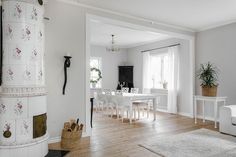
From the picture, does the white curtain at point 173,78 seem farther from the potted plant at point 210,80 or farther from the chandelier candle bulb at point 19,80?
the chandelier candle bulb at point 19,80

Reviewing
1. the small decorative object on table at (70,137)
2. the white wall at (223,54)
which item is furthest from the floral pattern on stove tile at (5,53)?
the white wall at (223,54)

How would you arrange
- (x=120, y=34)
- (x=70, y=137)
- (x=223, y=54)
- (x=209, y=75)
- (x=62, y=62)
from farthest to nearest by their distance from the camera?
(x=120, y=34), (x=223, y=54), (x=209, y=75), (x=62, y=62), (x=70, y=137)

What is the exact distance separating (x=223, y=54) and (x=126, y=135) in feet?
11.2

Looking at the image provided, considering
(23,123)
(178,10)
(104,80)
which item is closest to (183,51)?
(178,10)

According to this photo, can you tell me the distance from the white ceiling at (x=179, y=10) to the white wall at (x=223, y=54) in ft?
1.00

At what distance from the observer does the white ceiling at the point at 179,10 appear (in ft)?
12.3

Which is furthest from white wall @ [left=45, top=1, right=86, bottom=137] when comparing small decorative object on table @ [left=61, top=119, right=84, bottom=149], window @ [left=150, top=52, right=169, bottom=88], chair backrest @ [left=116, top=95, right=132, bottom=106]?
window @ [left=150, top=52, right=169, bottom=88]

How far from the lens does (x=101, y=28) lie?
18.4 ft

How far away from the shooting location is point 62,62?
3.63 metres

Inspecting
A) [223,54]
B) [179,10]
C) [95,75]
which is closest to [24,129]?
[179,10]

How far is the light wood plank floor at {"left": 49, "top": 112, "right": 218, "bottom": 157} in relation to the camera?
3.09m

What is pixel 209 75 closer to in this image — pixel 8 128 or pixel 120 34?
pixel 120 34

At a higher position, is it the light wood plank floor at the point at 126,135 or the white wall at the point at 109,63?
the white wall at the point at 109,63

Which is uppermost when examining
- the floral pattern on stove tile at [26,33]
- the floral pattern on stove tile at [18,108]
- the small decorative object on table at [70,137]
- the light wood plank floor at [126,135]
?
the floral pattern on stove tile at [26,33]
